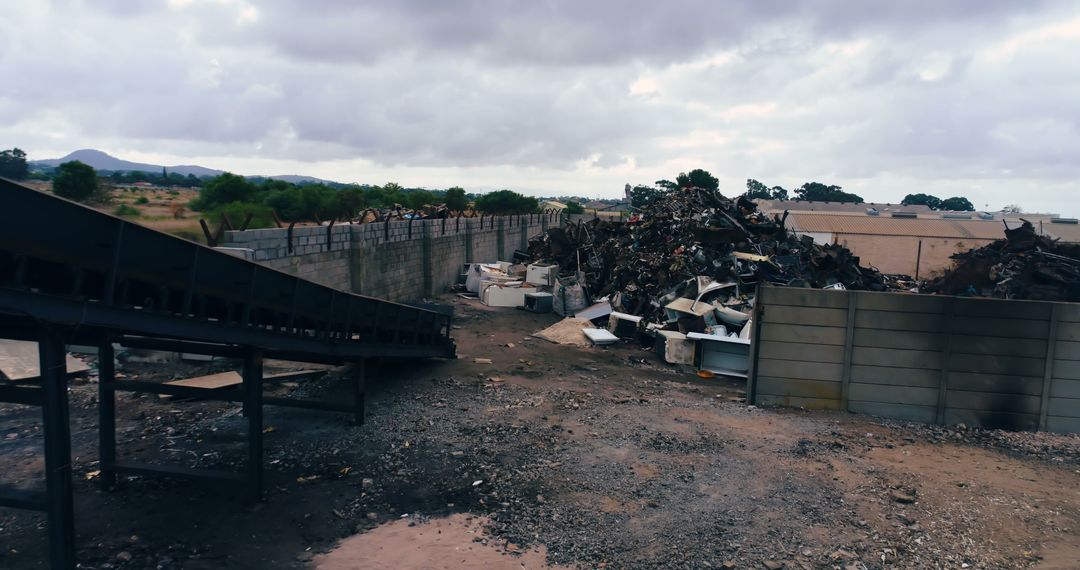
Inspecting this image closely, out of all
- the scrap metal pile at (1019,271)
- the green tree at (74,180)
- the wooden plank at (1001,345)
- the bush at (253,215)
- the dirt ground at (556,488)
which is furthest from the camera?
the green tree at (74,180)

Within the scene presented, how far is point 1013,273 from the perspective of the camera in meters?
17.5

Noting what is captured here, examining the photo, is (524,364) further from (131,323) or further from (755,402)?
(131,323)

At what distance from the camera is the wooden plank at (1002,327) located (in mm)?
8125

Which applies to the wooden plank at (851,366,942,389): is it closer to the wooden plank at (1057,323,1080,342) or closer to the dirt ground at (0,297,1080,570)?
the dirt ground at (0,297,1080,570)

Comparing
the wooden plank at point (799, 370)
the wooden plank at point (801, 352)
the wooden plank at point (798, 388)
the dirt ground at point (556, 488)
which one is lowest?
the dirt ground at point (556, 488)

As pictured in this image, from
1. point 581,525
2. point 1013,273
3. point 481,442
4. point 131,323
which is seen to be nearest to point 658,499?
point 581,525

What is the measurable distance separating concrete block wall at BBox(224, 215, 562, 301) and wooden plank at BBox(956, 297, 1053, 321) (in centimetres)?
1075

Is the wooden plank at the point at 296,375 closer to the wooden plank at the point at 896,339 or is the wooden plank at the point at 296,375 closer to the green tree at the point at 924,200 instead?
the wooden plank at the point at 896,339

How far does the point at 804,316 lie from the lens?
8.62 m

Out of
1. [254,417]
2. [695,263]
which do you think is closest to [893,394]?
[695,263]

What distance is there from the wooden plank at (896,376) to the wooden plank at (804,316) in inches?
30.2

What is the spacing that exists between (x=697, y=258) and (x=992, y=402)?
24.6 ft

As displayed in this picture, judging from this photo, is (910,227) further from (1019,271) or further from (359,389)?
(359,389)

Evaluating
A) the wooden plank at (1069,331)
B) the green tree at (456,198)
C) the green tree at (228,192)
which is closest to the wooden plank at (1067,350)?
the wooden plank at (1069,331)
